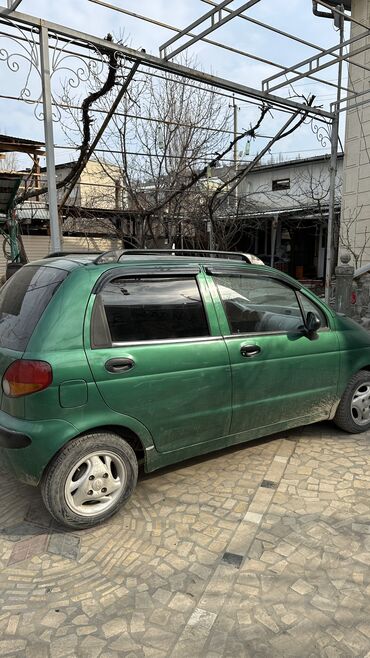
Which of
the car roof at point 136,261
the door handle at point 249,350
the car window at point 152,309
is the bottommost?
the door handle at point 249,350

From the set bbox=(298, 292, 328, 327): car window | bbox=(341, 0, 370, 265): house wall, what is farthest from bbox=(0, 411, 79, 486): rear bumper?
bbox=(341, 0, 370, 265): house wall

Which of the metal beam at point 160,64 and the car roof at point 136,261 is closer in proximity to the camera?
the car roof at point 136,261

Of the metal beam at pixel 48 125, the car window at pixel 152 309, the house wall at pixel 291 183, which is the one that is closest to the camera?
the car window at pixel 152 309

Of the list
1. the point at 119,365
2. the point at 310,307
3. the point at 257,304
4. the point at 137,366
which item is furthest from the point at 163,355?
the point at 310,307

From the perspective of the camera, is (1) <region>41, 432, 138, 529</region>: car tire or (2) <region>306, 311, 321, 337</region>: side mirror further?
(2) <region>306, 311, 321, 337</region>: side mirror

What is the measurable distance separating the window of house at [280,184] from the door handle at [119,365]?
1610cm

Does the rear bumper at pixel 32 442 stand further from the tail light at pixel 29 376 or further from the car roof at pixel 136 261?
the car roof at pixel 136 261

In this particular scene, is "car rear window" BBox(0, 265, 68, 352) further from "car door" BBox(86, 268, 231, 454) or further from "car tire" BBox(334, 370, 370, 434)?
"car tire" BBox(334, 370, 370, 434)

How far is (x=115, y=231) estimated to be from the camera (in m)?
11.6

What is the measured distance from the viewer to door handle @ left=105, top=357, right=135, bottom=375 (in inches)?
106

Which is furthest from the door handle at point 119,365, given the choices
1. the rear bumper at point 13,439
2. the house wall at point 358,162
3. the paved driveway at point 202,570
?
the house wall at point 358,162

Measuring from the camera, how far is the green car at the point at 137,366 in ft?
8.48

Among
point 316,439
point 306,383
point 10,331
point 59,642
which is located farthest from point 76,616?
point 316,439

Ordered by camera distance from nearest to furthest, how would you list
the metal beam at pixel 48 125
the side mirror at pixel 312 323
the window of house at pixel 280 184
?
the side mirror at pixel 312 323 < the metal beam at pixel 48 125 < the window of house at pixel 280 184
